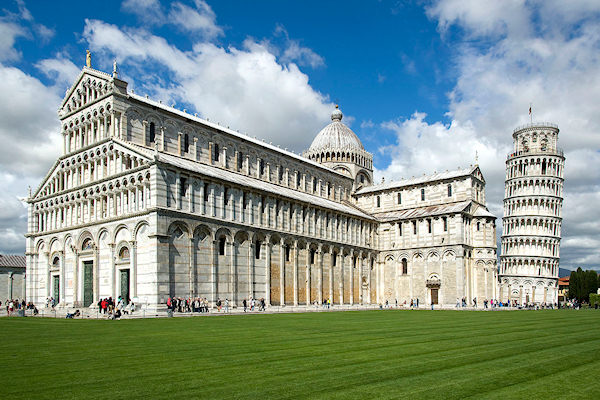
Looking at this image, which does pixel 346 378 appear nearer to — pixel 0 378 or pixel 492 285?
pixel 0 378

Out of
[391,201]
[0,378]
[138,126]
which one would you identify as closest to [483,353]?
[0,378]

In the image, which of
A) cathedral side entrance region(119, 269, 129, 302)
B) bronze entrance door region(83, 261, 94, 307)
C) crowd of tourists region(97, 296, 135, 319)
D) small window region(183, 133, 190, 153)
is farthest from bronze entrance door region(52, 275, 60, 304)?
small window region(183, 133, 190, 153)

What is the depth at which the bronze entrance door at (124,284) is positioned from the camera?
1665 inches

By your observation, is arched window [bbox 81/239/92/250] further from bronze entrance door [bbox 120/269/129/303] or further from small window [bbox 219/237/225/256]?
small window [bbox 219/237/225/256]

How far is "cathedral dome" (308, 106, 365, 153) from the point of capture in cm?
8331

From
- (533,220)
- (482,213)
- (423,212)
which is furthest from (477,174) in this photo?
(533,220)

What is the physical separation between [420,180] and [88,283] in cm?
4743

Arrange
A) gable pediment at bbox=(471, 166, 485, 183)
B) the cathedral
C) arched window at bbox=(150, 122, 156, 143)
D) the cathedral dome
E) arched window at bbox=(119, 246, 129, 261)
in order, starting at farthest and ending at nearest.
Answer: the cathedral dome
gable pediment at bbox=(471, 166, 485, 183)
arched window at bbox=(150, 122, 156, 143)
arched window at bbox=(119, 246, 129, 261)
the cathedral

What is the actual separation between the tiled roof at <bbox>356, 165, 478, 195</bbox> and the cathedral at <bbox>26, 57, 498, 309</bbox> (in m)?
0.32

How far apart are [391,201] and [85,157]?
4450cm

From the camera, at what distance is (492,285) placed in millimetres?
66375

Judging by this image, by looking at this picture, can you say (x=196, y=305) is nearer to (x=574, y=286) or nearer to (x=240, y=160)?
(x=240, y=160)

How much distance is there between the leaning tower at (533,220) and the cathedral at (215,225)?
21790 millimetres

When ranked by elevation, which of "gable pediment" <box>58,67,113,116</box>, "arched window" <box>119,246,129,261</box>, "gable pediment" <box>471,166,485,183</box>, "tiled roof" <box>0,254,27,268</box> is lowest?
"tiled roof" <box>0,254,27,268</box>
